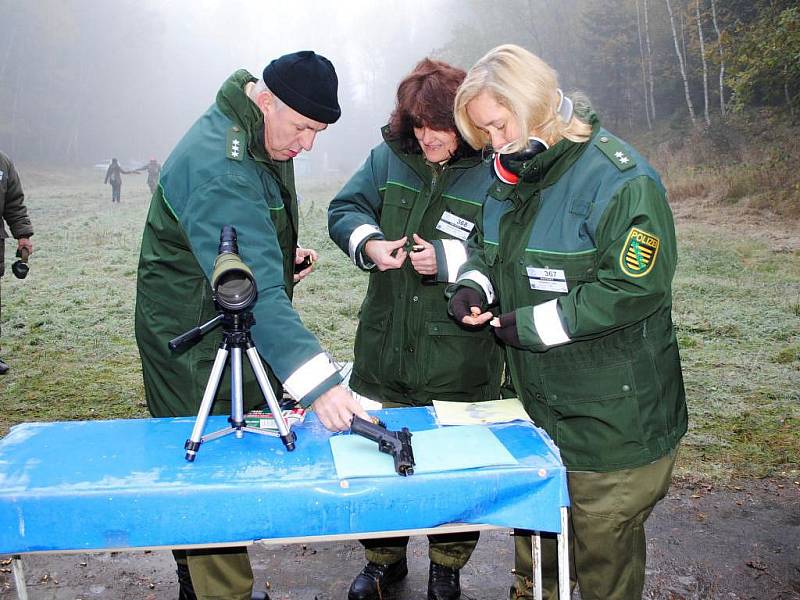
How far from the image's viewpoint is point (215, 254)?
1.91 metres

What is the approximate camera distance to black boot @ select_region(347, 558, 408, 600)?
9.00 feet

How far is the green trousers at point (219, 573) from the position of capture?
6.77ft

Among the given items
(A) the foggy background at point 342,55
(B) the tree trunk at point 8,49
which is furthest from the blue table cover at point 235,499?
(B) the tree trunk at point 8,49

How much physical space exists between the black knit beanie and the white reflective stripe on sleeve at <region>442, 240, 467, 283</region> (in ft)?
2.13

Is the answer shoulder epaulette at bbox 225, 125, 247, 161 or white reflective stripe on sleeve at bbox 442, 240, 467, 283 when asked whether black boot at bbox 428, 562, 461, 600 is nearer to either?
white reflective stripe on sleeve at bbox 442, 240, 467, 283

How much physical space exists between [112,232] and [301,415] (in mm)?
9399

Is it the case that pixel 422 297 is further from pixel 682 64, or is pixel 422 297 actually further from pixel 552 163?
pixel 682 64

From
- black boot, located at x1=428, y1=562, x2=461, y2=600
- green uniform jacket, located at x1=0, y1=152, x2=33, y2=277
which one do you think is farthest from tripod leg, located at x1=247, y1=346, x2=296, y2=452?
green uniform jacket, located at x1=0, y1=152, x2=33, y2=277

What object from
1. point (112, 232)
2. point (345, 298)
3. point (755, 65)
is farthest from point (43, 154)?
point (755, 65)

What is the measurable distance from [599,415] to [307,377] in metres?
0.80

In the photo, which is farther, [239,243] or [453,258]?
[453,258]

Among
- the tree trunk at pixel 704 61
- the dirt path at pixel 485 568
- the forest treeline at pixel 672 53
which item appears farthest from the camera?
the tree trunk at pixel 704 61

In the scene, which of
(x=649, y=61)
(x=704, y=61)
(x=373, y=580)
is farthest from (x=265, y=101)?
(x=649, y=61)

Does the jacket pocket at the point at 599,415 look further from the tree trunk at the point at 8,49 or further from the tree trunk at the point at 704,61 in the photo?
the tree trunk at the point at 8,49
